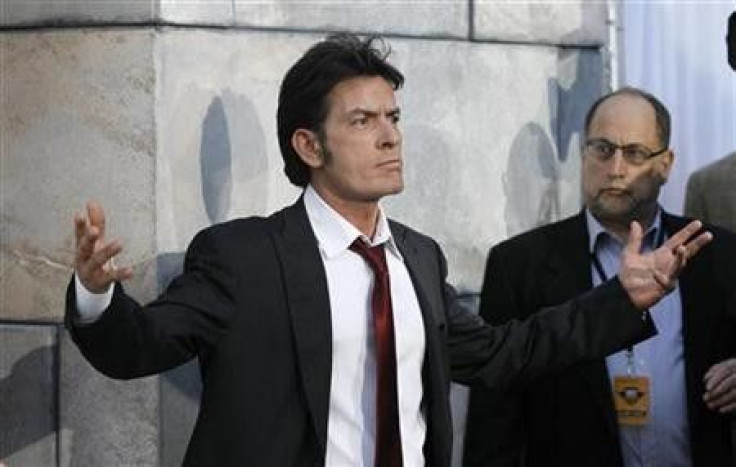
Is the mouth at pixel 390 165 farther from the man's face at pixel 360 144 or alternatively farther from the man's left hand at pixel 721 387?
the man's left hand at pixel 721 387

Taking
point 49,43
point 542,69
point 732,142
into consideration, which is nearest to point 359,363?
point 49,43

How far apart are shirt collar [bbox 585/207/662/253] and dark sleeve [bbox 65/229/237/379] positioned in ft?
4.75

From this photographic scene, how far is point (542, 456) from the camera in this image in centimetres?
564

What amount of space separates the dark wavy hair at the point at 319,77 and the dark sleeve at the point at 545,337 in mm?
564

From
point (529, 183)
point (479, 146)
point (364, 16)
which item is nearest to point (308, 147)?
point (364, 16)

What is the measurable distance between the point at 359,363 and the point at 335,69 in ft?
2.39

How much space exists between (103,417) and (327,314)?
135cm

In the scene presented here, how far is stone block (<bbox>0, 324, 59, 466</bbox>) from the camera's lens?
228 inches

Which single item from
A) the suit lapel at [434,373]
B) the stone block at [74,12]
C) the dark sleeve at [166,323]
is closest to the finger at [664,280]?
the suit lapel at [434,373]

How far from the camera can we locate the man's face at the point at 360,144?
4801 mm

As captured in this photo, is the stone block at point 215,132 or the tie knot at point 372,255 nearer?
the tie knot at point 372,255

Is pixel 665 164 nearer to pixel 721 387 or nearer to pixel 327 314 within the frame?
pixel 721 387

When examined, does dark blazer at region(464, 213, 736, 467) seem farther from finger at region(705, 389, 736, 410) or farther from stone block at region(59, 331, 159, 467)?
stone block at region(59, 331, 159, 467)

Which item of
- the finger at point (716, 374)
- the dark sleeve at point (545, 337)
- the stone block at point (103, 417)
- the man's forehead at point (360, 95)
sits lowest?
the stone block at point (103, 417)
